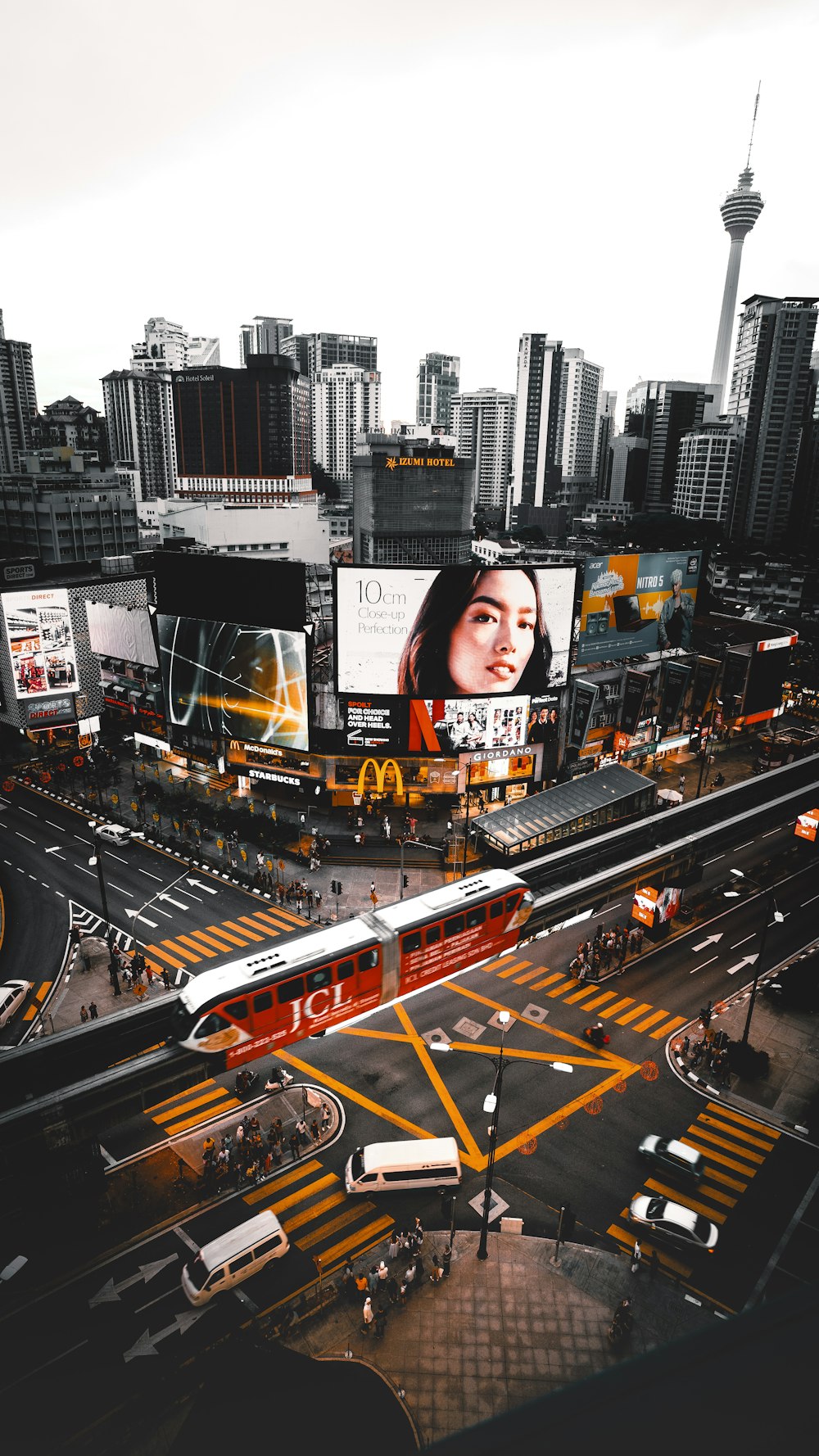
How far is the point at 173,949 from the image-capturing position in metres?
38.4

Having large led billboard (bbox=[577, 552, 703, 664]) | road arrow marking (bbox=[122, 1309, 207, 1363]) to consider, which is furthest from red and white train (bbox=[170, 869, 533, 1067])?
large led billboard (bbox=[577, 552, 703, 664])

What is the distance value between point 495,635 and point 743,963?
24.9 meters

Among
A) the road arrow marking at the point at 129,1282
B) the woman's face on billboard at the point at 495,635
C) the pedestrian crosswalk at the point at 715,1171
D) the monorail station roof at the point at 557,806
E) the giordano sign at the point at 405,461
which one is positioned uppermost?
the giordano sign at the point at 405,461

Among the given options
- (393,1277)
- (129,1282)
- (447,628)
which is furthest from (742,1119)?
(447,628)

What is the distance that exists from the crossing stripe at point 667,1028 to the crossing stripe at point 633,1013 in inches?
44.6

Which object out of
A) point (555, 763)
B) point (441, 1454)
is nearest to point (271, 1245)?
point (441, 1454)

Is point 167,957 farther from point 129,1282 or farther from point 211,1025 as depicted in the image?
point 211,1025

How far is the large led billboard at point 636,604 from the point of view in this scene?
56969 mm

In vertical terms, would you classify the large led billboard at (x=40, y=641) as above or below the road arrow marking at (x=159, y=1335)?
above

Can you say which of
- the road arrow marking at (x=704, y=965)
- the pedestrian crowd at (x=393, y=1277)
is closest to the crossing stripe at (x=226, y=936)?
the pedestrian crowd at (x=393, y=1277)

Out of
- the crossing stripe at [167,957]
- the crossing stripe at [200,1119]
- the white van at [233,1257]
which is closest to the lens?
the white van at [233,1257]

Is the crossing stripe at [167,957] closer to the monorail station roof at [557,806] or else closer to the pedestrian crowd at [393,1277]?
the pedestrian crowd at [393,1277]

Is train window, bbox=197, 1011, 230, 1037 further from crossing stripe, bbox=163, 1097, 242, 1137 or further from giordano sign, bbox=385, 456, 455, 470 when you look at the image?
giordano sign, bbox=385, 456, 455, 470

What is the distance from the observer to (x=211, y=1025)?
2164 centimetres
